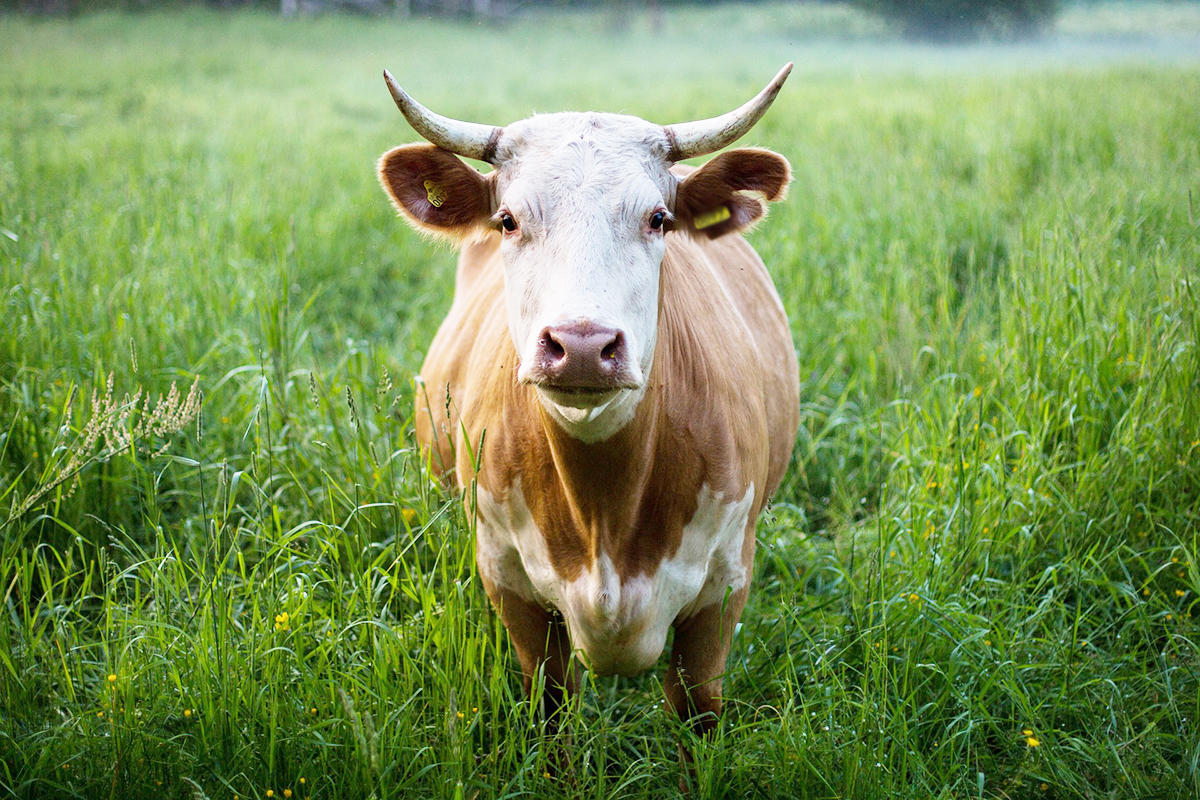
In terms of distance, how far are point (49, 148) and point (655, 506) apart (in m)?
7.60

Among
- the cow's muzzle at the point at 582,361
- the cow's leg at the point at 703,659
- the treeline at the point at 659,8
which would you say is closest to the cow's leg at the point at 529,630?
the cow's leg at the point at 703,659

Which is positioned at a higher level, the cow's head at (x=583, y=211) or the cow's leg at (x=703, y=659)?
the cow's head at (x=583, y=211)

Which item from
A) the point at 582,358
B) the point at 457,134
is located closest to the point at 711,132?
the point at 457,134

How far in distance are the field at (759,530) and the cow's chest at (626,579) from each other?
0.50 ft

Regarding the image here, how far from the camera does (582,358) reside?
1796 millimetres

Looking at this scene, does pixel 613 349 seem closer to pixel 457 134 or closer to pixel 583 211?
pixel 583 211

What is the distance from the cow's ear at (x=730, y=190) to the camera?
2381 mm

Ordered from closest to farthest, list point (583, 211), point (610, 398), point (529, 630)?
1. point (610, 398)
2. point (583, 211)
3. point (529, 630)

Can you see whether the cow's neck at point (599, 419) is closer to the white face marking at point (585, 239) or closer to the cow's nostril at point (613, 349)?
the white face marking at point (585, 239)

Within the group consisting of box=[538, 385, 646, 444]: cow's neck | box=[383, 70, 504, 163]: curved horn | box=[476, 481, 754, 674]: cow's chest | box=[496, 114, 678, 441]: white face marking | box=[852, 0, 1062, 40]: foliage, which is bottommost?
box=[476, 481, 754, 674]: cow's chest

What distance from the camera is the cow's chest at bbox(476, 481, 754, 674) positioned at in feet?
7.61

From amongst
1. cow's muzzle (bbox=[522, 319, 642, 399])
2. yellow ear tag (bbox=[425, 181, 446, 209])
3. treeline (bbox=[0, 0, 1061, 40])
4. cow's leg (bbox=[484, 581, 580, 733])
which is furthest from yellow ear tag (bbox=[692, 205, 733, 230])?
treeline (bbox=[0, 0, 1061, 40])

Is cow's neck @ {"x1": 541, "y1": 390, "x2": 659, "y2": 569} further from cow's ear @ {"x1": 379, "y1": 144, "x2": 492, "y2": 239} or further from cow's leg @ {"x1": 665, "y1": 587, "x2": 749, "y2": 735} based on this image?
cow's ear @ {"x1": 379, "y1": 144, "x2": 492, "y2": 239}

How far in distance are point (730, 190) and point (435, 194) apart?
789mm
